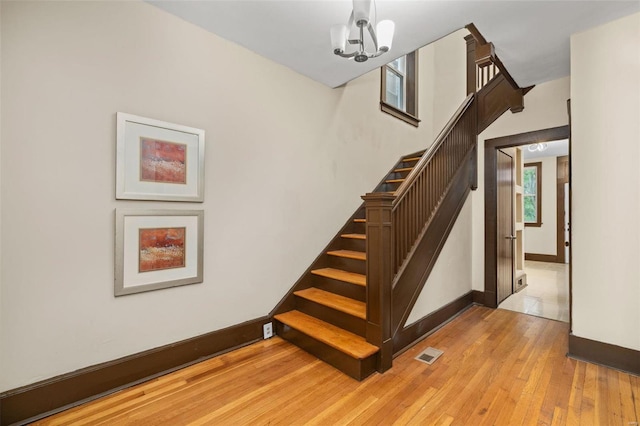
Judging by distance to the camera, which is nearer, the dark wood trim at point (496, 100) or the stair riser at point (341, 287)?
the stair riser at point (341, 287)

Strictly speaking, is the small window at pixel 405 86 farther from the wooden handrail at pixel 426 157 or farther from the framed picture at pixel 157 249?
the framed picture at pixel 157 249

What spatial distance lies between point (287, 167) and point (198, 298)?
1.48 m

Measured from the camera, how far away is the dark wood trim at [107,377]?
177 centimetres

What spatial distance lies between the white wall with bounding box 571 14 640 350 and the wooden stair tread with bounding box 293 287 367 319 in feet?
6.04

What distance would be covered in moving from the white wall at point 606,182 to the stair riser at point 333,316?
1.86 metres

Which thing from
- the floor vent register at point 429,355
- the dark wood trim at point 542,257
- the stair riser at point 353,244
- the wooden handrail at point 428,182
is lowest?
the floor vent register at point 429,355

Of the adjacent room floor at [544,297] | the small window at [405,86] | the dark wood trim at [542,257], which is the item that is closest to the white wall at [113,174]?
the small window at [405,86]

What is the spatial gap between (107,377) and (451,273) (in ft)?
11.2

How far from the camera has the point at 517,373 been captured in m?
2.32

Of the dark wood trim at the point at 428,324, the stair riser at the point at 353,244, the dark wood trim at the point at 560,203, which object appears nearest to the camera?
the dark wood trim at the point at 428,324

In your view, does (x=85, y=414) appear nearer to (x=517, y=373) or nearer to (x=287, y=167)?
(x=287, y=167)

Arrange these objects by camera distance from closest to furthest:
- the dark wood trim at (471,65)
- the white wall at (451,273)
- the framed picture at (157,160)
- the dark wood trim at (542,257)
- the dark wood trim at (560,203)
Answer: the framed picture at (157,160) < the white wall at (451,273) < the dark wood trim at (471,65) < the dark wood trim at (560,203) < the dark wood trim at (542,257)

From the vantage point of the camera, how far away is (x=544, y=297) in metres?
4.43

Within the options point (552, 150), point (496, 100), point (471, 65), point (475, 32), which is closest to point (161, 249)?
point (475, 32)
